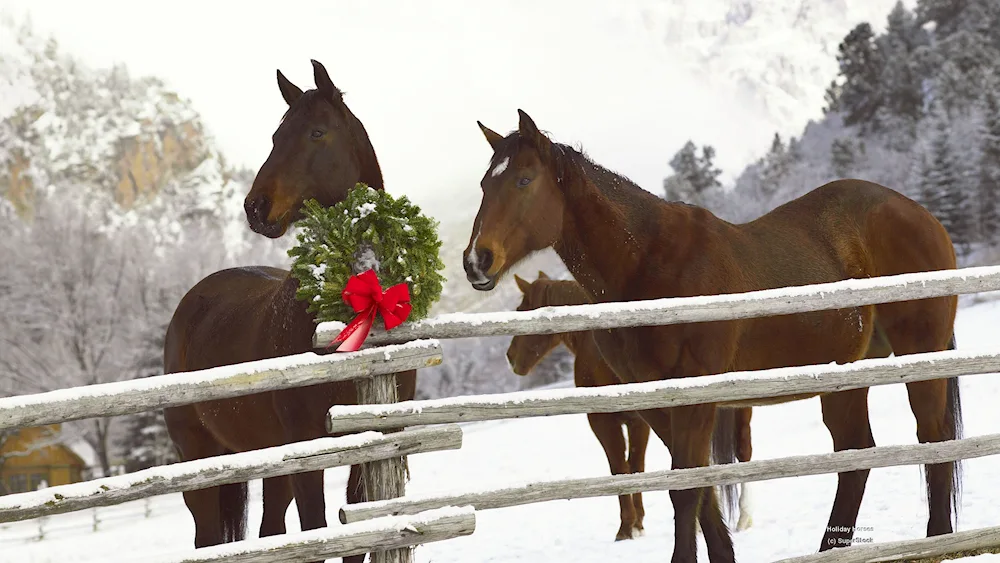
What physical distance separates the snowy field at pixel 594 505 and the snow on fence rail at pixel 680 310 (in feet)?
1.92

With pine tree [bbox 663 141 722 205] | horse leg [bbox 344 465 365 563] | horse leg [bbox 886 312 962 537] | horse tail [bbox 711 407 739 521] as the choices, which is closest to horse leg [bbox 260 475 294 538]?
horse leg [bbox 344 465 365 563]

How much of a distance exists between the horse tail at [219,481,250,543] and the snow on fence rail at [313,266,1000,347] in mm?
2467

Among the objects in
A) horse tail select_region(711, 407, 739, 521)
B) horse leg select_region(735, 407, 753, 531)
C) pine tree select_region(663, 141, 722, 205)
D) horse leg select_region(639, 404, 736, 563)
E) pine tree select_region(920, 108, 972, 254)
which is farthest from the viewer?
pine tree select_region(663, 141, 722, 205)

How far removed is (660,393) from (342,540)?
5.30 feet

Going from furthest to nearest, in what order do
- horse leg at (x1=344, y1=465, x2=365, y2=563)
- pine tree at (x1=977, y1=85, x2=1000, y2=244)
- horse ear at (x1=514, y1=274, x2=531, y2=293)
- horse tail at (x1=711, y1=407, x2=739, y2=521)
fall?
pine tree at (x1=977, y1=85, x2=1000, y2=244) < horse ear at (x1=514, y1=274, x2=531, y2=293) < horse tail at (x1=711, y1=407, x2=739, y2=521) < horse leg at (x1=344, y1=465, x2=365, y2=563)

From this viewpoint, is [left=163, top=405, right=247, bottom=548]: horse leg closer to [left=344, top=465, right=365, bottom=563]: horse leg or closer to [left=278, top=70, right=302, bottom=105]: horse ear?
Result: [left=344, top=465, right=365, bottom=563]: horse leg

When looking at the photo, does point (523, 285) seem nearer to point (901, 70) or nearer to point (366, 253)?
point (366, 253)

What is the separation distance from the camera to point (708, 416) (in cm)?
455

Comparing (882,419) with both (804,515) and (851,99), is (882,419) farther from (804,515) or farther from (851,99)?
(851,99)

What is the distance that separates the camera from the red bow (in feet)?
11.8

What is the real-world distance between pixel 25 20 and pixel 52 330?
29.7 metres

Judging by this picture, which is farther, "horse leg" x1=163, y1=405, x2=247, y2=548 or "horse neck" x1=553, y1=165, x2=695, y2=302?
"horse leg" x1=163, y1=405, x2=247, y2=548

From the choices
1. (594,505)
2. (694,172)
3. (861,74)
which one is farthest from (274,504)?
(861,74)

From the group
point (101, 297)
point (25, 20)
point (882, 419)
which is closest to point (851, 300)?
point (882, 419)
